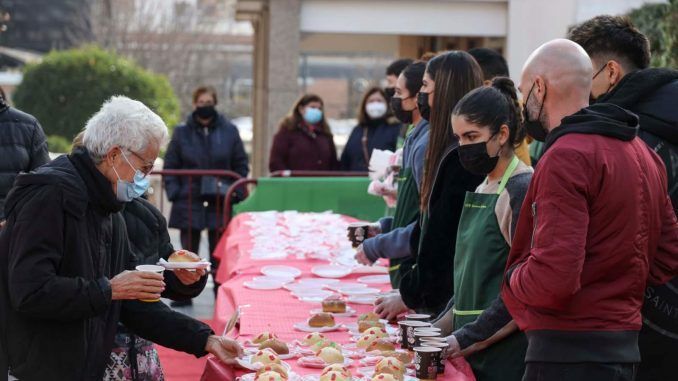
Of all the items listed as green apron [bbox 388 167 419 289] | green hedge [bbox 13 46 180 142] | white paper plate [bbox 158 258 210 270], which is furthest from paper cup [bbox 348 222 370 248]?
green hedge [bbox 13 46 180 142]

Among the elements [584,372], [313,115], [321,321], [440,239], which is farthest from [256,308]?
[313,115]

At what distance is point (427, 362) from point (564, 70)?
3.96 feet

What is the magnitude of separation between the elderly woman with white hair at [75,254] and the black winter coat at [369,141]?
262 inches

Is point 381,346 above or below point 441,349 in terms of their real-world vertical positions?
below

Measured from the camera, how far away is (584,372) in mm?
3549

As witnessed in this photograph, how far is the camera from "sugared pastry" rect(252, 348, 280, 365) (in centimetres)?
443

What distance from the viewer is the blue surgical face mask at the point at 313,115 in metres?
11.2

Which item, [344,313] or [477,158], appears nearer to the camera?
[477,158]

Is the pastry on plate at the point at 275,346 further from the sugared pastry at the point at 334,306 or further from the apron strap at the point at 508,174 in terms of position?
the apron strap at the point at 508,174

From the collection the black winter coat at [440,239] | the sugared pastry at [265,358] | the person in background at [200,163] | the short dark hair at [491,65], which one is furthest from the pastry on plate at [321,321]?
the person in background at [200,163]

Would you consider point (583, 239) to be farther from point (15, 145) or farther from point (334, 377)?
point (15, 145)

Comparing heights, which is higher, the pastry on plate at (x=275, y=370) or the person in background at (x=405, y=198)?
the person in background at (x=405, y=198)

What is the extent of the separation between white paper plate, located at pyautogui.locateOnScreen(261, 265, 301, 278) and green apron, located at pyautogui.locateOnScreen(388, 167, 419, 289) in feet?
3.42

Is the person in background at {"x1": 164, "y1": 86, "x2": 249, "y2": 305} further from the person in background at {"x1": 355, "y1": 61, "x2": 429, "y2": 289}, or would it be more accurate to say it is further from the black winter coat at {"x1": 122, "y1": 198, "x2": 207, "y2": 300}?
the black winter coat at {"x1": 122, "y1": 198, "x2": 207, "y2": 300}
